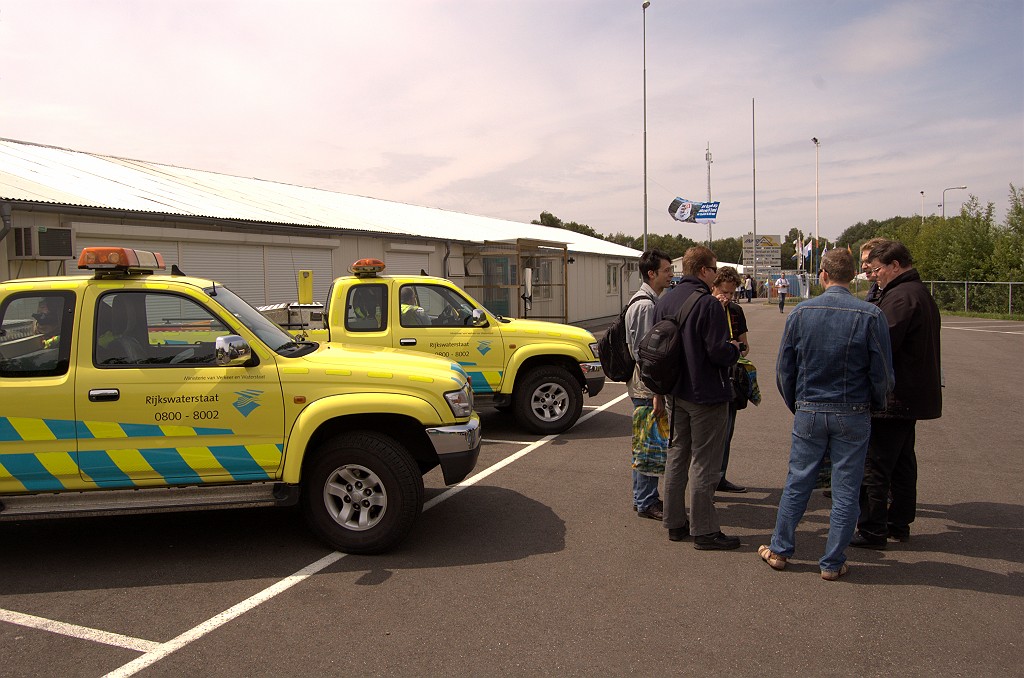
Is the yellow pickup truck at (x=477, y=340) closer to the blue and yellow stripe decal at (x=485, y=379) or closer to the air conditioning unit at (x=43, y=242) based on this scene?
the blue and yellow stripe decal at (x=485, y=379)

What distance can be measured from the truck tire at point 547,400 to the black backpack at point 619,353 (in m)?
3.08

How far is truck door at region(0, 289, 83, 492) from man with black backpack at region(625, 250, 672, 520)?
3837 mm

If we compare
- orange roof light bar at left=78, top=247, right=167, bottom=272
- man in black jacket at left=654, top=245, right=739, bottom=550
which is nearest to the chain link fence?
man in black jacket at left=654, top=245, right=739, bottom=550

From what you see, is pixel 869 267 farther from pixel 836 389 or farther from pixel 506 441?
pixel 506 441

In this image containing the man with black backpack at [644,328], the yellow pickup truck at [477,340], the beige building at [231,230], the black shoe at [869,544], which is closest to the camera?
the black shoe at [869,544]

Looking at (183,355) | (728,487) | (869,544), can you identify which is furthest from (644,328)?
(183,355)

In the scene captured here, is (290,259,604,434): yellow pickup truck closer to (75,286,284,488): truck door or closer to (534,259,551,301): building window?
(75,286,284,488): truck door

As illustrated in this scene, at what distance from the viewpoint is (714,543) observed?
511 centimetres

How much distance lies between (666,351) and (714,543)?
4.47 ft

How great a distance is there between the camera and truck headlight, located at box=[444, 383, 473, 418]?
17.2 feet

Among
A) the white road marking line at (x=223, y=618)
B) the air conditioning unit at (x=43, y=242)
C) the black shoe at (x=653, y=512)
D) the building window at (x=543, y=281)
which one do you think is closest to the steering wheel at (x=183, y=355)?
the white road marking line at (x=223, y=618)

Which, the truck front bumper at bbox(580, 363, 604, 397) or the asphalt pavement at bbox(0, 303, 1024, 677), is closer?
the asphalt pavement at bbox(0, 303, 1024, 677)

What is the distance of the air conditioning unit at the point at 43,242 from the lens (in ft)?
33.8

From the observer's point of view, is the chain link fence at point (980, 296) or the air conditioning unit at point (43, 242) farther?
the chain link fence at point (980, 296)
